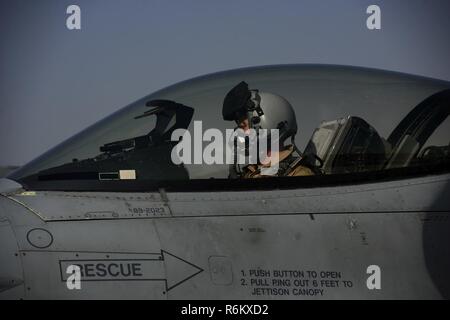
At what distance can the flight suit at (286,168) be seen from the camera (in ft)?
14.4

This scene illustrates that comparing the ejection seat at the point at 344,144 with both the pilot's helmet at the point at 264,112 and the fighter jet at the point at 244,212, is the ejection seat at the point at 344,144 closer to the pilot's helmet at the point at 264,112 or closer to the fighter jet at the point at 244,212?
the fighter jet at the point at 244,212

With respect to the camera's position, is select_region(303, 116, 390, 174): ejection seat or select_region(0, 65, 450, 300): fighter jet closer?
select_region(0, 65, 450, 300): fighter jet

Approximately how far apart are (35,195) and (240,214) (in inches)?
53.0

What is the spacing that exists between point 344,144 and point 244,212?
87cm

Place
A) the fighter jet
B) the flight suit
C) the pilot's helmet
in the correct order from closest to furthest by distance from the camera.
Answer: the fighter jet → the flight suit → the pilot's helmet

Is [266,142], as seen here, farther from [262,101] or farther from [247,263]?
[247,263]

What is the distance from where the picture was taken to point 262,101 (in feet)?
15.0

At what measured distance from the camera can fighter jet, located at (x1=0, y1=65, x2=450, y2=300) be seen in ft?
13.3

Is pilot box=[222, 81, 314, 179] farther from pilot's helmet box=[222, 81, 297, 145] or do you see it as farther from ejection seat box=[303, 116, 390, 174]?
ejection seat box=[303, 116, 390, 174]

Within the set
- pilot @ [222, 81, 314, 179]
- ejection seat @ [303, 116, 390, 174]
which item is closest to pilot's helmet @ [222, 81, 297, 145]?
pilot @ [222, 81, 314, 179]

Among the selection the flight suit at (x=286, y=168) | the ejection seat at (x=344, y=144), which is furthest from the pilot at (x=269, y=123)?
the ejection seat at (x=344, y=144)

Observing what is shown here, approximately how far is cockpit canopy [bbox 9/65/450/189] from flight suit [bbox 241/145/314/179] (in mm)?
80

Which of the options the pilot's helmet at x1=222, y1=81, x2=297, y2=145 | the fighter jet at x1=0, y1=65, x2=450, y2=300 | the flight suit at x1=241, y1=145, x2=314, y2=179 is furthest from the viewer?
the pilot's helmet at x1=222, y1=81, x2=297, y2=145

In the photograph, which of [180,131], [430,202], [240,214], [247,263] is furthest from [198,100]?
[430,202]
